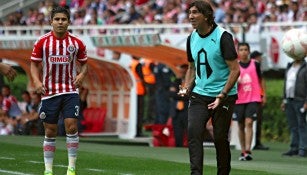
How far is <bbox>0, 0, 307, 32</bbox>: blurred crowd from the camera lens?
31359 millimetres

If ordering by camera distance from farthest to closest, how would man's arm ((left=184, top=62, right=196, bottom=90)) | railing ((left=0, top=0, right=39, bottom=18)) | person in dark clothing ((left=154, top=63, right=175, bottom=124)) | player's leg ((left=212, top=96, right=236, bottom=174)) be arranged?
railing ((left=0, top=0, right=39, bottom=18)) < person in dark clothing ((left=154, top=63, right=175, bottom=124)) < man's arm ((left=184, top=62, right=196, bottom=90)) < player's leg ((left=212, top=96, right=236, bottom=174))

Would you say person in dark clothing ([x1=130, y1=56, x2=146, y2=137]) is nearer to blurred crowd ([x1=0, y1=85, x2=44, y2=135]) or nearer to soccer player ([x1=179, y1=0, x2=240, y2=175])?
blurred crowd ([x1=0, y1=85, x2=44, y2=135])

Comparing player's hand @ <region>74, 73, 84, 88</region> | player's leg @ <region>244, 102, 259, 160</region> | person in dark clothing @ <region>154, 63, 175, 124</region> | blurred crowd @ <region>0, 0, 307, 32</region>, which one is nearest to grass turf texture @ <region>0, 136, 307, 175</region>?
player's leg @ <region>244, 102, 259, 160</region>

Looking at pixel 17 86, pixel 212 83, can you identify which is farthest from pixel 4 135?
pixel 212 83

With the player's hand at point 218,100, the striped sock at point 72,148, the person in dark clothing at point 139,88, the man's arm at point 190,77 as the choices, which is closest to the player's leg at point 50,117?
the striped sock at point 72,148

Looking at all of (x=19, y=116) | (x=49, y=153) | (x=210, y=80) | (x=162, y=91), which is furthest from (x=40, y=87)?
(x=162, y=91)

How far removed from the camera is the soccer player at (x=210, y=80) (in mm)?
12992

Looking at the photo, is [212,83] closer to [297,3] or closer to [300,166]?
[300,166]

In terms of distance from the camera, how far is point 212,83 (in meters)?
13.2

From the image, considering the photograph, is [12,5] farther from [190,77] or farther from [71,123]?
[190,77]

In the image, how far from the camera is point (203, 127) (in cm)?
1302

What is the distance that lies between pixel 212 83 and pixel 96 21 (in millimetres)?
24918

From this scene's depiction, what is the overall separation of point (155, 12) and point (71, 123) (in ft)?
72.6

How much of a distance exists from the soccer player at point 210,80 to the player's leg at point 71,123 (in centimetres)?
179
